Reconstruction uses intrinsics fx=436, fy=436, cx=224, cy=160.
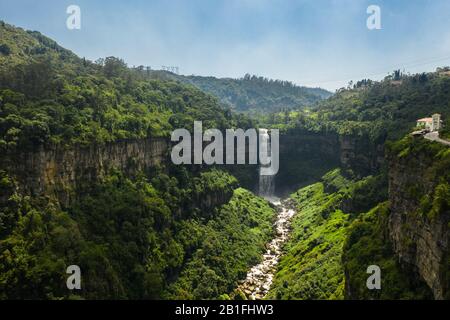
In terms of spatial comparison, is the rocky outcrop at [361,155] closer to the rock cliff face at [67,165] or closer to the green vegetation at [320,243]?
the green vegetation at [320,243]

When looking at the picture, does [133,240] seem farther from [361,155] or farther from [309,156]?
[309,156]

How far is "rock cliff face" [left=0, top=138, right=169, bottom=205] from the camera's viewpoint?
49.5m

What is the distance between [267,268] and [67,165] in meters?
37.1

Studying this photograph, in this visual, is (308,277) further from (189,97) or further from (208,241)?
(189,97)

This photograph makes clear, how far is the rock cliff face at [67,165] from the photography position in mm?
49531

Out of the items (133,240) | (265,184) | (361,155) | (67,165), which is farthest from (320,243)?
(265,184)

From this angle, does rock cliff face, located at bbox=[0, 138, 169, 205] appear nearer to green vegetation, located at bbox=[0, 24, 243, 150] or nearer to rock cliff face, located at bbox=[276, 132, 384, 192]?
green vegetation, located at bbox=[0, 24, 243, 150]

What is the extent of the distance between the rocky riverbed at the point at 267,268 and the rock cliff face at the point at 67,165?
2607 centimetres

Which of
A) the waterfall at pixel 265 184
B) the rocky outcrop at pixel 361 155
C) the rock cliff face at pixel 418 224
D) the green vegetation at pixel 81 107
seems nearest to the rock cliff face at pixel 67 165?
the green vegetation at pixel 81 107

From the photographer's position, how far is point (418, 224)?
124ft

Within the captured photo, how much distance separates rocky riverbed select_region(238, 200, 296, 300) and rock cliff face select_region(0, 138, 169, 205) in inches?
1027

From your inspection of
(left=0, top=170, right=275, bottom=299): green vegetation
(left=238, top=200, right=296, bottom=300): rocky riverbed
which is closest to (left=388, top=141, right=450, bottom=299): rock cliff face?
(left=238, top=200, right=296, bottom=300): rocky riverbed

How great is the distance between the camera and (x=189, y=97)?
414ft

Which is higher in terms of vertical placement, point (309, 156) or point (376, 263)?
point (309, 156)
